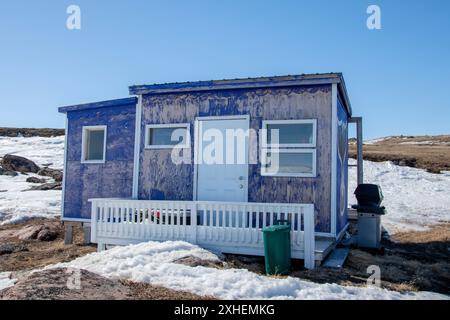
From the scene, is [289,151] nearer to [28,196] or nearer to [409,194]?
[28,196]

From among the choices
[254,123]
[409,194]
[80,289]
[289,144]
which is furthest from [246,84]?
[409,194]

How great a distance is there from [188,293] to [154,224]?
3.25 meters

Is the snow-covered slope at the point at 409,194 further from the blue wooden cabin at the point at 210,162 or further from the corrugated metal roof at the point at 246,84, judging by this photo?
the corrugated metal roof at the point at 246,84

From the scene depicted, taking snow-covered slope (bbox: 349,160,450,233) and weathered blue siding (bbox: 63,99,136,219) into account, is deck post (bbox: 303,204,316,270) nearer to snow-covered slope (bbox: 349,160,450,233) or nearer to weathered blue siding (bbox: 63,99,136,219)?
weathered blue siding (bbox: 63,99,136,219)

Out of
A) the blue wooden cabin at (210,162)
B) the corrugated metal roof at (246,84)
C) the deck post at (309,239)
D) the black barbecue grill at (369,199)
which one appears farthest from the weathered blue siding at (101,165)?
the black barbecue grill at (369,199)

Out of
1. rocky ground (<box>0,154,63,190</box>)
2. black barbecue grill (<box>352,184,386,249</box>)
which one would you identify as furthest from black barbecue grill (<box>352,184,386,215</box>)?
rocky ground (<box>0,154,63,190</box>)

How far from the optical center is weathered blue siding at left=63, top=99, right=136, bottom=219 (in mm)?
10695

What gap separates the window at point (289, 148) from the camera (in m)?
8.85

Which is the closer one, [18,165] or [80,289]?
[80,289]

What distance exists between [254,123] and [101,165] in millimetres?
4592

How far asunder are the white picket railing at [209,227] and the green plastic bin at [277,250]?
310mm

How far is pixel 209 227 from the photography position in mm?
8086
